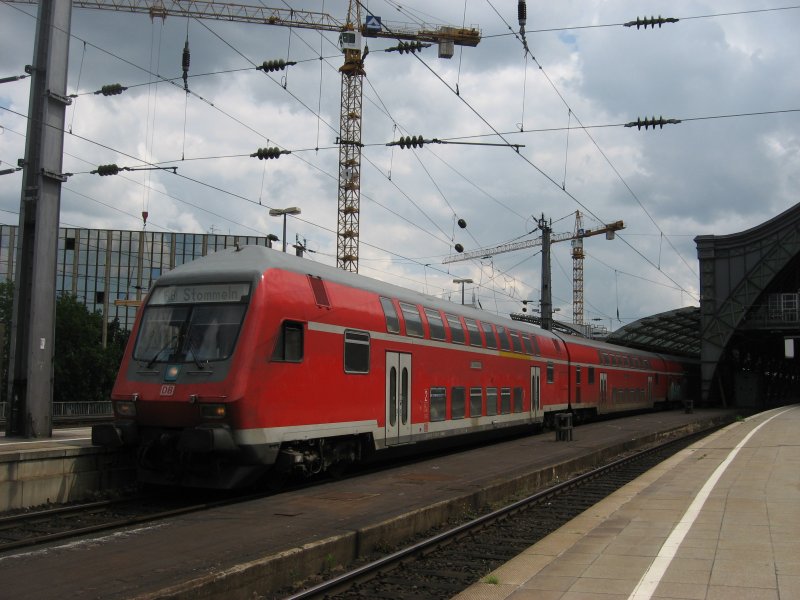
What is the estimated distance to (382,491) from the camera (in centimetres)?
1121

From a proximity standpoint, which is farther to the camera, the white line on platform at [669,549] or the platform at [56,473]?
the platform at [56,473]

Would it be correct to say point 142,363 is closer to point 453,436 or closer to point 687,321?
point 453,436

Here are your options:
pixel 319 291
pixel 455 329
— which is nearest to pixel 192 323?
pixel 319 291

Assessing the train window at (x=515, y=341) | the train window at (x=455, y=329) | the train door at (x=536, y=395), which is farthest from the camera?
the train door at (x=536, y=395)

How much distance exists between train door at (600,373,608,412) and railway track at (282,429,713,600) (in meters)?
17.6

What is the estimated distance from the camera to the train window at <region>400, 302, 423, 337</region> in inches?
595

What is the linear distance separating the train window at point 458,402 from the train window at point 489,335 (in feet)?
6.91

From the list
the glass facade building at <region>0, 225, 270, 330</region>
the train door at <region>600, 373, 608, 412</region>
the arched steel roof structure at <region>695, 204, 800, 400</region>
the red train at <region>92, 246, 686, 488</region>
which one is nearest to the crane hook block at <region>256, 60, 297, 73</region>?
the red train at <region>92, 246, 686, 488</region>

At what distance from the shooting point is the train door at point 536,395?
74.4ft

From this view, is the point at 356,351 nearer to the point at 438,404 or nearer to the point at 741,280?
the point at 438,404

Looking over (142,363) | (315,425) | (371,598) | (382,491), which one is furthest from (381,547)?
(142,363)

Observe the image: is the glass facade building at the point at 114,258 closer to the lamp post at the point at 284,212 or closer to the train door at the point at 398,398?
the lamp post at the point at 284,212

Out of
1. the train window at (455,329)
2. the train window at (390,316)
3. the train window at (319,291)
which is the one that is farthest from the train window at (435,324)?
the train window at (319,291)

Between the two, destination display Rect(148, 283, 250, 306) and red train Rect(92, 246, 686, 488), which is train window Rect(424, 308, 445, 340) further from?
destination display Rect(148, 283, 250, 306)
